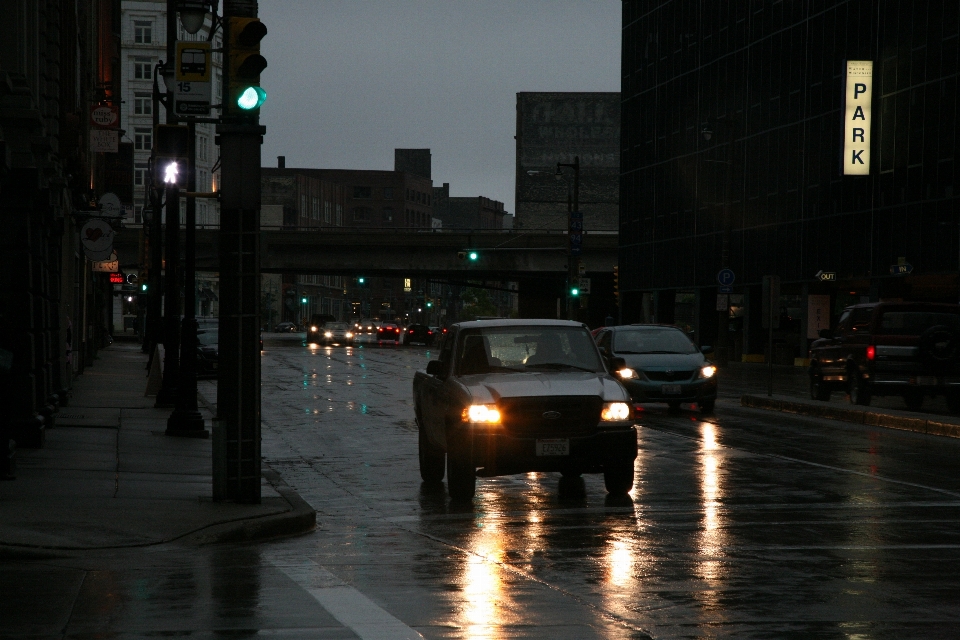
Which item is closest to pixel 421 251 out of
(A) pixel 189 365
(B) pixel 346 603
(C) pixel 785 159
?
(C) pixel 785 159

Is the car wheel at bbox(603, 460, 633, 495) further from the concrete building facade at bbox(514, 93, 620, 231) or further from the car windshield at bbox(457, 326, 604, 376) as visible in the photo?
the concrete building facade at bbox(514, 93, 620, 231)

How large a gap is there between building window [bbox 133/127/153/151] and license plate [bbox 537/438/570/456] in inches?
4573

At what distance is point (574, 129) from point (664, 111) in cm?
6996

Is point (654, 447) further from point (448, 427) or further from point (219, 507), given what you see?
point (219, 507)

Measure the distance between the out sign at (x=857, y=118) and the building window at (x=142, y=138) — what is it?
86406mm

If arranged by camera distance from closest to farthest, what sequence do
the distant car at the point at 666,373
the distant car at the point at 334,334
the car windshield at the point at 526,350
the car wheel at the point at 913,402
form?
the car windshield at the point at 526,350, the distant car at the point at 666,373, the car wheel at the point at 913,402, the distant car at the point at 334,334

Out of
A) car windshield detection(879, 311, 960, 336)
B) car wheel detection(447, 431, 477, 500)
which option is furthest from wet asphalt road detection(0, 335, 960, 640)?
car windshield detection(879, 311, 960, 336)

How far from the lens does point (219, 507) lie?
12188mm

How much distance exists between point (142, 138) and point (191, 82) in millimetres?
116310

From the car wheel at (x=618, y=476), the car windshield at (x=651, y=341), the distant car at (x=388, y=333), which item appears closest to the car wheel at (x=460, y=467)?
the car wheel at (x=618, y=476)

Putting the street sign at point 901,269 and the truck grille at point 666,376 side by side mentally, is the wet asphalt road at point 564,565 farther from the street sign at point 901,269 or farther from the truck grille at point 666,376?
the street sign at point 901,269

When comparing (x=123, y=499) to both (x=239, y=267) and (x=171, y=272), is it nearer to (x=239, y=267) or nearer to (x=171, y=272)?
(x=239, y=267)

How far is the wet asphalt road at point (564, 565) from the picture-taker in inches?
303

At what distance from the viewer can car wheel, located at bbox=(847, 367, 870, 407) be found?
27250 millimetres
